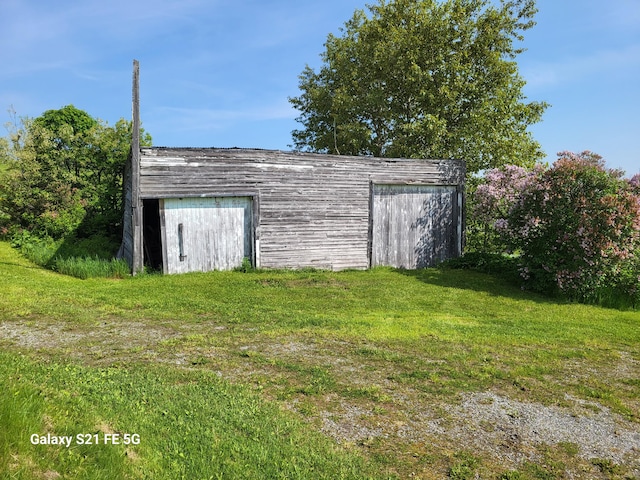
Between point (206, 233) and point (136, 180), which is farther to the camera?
point (206, 233)

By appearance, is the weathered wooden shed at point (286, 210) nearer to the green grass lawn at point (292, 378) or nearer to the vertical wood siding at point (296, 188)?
the vertical wood siding at point (296, 188)

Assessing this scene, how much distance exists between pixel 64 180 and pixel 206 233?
292 inches

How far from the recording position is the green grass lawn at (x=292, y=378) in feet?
11.6

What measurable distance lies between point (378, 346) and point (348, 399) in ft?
6.86

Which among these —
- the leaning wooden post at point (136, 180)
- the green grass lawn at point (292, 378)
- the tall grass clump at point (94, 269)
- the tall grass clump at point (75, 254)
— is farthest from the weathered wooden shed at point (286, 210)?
the green grass lawn at point (292, 378)

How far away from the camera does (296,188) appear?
13.9 metres

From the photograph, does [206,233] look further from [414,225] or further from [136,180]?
[414,225]

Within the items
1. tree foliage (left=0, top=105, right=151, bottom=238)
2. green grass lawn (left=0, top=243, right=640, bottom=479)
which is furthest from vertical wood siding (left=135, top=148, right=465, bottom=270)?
tree foliage (left=0, top=105, right=151, bottom=238)

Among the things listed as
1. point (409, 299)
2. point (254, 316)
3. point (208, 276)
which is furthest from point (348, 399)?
point (208, 276)

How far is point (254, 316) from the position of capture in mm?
8516

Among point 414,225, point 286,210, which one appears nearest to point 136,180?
point 286,210

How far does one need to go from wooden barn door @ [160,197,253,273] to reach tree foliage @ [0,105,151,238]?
5646mm

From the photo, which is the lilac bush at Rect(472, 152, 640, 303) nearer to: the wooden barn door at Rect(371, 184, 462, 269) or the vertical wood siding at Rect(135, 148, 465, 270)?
the wooden barn door at Rect(371, 184, 462, 269)

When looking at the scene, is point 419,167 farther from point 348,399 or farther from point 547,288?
point 348,399
